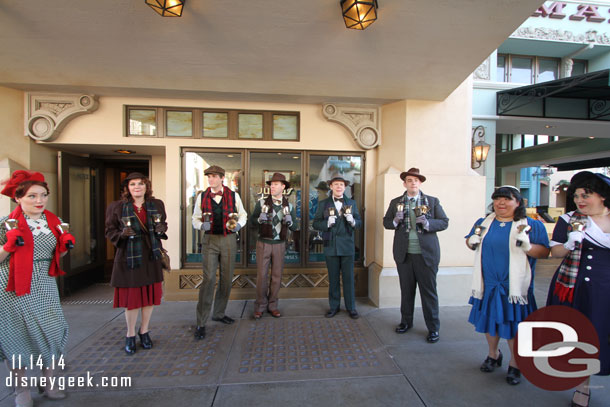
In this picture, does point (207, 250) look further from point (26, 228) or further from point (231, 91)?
point (231, 91)

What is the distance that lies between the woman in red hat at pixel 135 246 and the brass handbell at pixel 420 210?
3095 mm

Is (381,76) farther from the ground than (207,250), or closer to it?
farther from the ground

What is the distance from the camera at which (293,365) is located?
3027mm

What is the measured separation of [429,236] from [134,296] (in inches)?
142

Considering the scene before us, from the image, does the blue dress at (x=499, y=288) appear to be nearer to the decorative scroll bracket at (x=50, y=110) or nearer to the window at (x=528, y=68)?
the decorative scroll bracket at (x=50, y=110)

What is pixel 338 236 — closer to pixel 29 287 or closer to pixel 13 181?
pixel 29 287

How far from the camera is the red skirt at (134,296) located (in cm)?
315

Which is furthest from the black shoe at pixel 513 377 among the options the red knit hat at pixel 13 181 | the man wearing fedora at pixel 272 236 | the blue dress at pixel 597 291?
the red knit hat at pixel 13 181

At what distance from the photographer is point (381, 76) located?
4.09m

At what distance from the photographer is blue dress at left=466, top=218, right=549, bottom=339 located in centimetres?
272

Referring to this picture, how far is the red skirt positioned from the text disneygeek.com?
686 millimetres

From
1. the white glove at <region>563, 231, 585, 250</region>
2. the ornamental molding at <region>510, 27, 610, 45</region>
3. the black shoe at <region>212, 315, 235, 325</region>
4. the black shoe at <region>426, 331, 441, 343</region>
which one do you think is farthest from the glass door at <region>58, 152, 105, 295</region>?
the ornamental molding at <region>510, 27, 610, 45</region>

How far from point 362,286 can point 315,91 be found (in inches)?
139

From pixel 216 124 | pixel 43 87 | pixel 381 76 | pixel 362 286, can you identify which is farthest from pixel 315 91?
pixel 43 87
